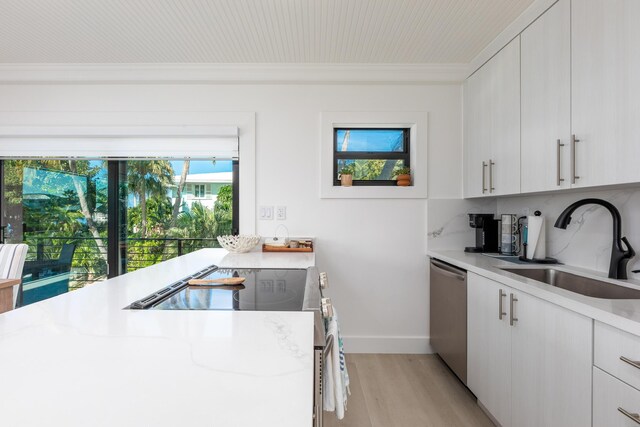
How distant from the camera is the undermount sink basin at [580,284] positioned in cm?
146

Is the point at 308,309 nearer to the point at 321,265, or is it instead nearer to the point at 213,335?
the point at 213,335

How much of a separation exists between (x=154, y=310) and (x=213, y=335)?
0.97 ft

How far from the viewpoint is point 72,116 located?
2785 millimetres

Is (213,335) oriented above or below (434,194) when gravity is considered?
below

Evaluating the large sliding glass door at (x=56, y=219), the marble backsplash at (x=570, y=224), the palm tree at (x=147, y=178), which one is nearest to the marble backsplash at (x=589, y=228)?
the marble backsplash at (x=570, y=224)

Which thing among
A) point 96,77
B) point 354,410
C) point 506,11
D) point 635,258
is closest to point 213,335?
point 354,410

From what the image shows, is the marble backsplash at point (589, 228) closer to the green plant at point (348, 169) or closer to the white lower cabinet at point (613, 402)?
the white lower cabinet at point (613, 402)

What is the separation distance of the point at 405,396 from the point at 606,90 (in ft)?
6.34

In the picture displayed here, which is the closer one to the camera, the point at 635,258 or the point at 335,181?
the point at 635,258

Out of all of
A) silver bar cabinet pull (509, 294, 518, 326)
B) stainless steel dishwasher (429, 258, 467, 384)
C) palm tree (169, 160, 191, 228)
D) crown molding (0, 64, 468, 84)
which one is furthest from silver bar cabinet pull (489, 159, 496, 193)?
palm tree (169, 160, 191, 228)

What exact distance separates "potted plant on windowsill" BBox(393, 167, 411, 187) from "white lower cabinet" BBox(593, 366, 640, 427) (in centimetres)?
186

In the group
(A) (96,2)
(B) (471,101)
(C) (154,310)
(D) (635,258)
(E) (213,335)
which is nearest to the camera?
(E) (213,335)

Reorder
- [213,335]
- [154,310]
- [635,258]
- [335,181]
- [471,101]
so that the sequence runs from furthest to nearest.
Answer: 1. [335,181]
2. [471,101]
3. [635,258]
4. [154,310]
5. [213,335]

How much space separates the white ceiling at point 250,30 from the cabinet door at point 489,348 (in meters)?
1.60
